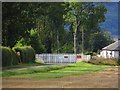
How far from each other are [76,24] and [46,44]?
8.24 meters

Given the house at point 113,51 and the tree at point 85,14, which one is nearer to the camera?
the house at point 113,51

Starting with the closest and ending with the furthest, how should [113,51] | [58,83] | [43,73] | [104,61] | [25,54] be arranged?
1. [58,83]
2. [43,73]
3. [25,54]
4. [104,61]
5. [113,51]

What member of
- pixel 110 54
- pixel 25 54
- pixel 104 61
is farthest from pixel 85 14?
pixel 25 54

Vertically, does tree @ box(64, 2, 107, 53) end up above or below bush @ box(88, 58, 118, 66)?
above

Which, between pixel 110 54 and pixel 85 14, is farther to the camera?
pixel 85 14

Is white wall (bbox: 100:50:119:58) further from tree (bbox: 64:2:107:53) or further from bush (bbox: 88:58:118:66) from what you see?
bush (bbox: 88:58:118:66)

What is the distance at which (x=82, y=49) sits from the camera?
10256 cm

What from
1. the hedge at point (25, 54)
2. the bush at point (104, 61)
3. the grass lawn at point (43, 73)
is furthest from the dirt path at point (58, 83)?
the bush at point (104, 61)

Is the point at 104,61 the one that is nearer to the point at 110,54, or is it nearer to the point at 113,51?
the point at 113,51

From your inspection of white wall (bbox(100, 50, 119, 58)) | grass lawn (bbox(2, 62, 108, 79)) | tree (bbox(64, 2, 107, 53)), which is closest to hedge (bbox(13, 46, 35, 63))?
grass lawn (bbox(2, 62, 108, 79))

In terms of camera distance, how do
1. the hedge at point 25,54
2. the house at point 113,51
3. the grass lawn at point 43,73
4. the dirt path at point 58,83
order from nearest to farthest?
the dirt path at point 58,83
the grass lawn at point 43,73
the hedge at point 25,54
the house at point 113,51

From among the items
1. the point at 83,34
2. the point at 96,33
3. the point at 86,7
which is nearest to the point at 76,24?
the point at 86,7

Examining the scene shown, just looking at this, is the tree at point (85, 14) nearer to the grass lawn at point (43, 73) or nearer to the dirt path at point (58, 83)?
the grass lawn at point (43, 73)

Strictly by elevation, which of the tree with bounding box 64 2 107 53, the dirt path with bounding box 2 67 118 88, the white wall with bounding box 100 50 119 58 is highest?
the tree with bounding box 64 2 107 53
